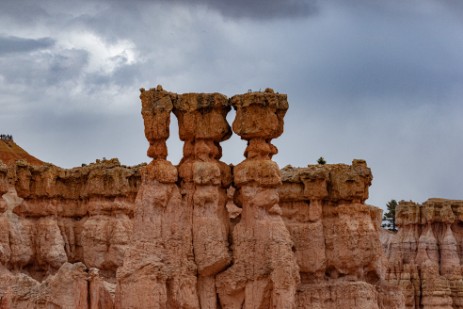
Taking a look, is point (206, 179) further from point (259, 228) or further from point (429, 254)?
point (429, 254)

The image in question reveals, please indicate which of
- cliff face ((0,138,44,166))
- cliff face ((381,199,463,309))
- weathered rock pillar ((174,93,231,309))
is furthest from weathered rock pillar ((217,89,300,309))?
cliff face ((0,138,44,166))

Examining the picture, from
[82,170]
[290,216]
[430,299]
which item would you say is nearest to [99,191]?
[82,170]

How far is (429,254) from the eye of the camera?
80125mm

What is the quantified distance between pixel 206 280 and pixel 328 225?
498cm

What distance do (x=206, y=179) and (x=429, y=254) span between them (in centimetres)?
4869

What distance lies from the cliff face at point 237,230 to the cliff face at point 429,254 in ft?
128

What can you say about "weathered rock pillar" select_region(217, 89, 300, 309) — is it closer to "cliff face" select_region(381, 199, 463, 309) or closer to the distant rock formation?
"cliff face" select_region(381, 199, 463, 309)

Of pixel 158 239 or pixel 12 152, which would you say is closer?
pixel 158 239

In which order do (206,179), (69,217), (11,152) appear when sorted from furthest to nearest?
(11,152) < (69,217) < (206,179)

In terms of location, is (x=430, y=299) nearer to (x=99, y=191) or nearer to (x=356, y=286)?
(x=99, y=191)

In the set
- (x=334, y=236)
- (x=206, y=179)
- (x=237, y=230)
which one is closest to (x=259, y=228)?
(x=237, y=230)

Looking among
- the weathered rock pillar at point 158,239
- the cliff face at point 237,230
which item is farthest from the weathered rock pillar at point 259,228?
the weathered rock pillar at point 158,239

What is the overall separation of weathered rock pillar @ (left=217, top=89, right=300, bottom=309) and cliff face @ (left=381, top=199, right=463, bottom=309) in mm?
42948

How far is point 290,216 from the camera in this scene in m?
37.2
